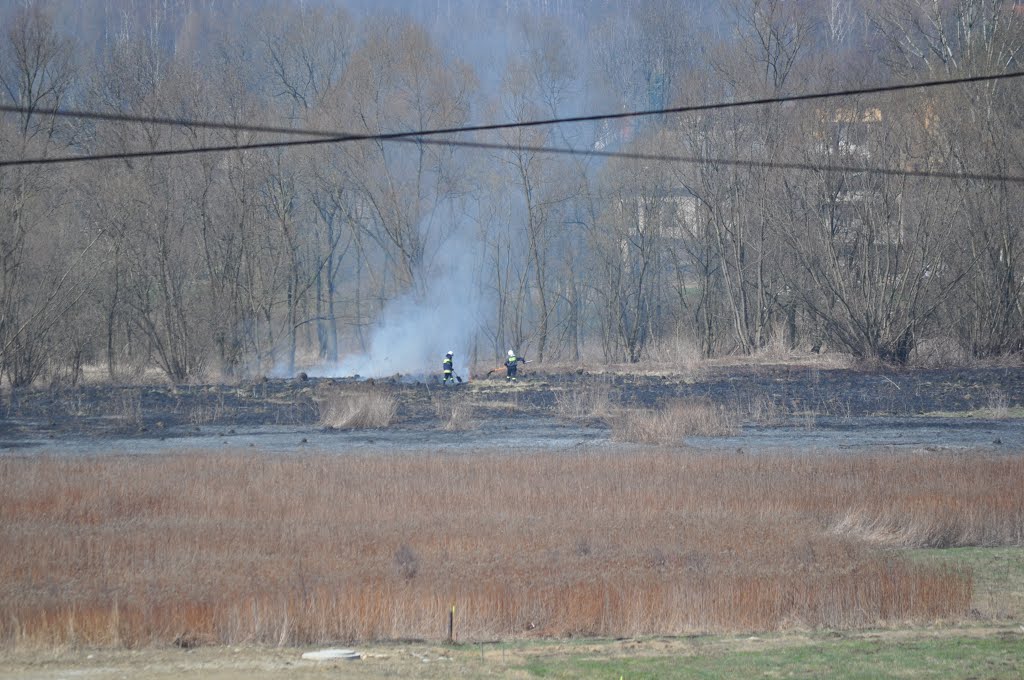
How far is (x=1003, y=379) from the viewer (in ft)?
108

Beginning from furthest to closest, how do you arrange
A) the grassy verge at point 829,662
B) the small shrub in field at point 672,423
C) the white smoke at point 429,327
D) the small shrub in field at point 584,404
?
the white smoke at point 429,327 < the small shrub in field at point 584,404 < the small shrub in field at point 672,423 < the grassy verge at point 829,662

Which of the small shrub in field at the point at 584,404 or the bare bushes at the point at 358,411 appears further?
the small shrub in field at the point at 584,404

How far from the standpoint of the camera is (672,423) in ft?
80.8

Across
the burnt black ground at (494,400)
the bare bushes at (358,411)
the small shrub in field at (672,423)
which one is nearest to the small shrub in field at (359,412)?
the bare bushes at (358,411)

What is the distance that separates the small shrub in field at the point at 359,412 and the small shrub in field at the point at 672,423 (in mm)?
5703

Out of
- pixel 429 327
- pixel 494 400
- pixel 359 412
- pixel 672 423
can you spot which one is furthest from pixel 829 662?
pixel 429 327

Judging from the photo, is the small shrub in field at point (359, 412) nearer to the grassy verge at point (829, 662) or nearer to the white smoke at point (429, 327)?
the white smoke at point (429, 327)

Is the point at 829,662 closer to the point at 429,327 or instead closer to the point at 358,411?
the point at 358,411

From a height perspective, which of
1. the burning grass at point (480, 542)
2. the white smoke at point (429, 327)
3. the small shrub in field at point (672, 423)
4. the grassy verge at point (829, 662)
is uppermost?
the white smoke at point (429, 327)

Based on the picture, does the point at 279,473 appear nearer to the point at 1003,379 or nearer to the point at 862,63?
the point at 1003,379

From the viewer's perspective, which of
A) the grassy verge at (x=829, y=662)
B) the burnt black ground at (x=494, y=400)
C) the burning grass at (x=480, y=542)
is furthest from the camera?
the burnt black ground at (x=494, y=400)

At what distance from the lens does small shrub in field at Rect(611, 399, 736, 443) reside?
79.7ft

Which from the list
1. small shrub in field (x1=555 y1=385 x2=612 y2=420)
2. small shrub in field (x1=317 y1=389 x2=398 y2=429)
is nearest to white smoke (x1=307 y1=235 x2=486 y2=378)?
small shrub in field (x1=555 y1=385 x2=612 y2=420)

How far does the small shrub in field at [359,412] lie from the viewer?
89.4ft
